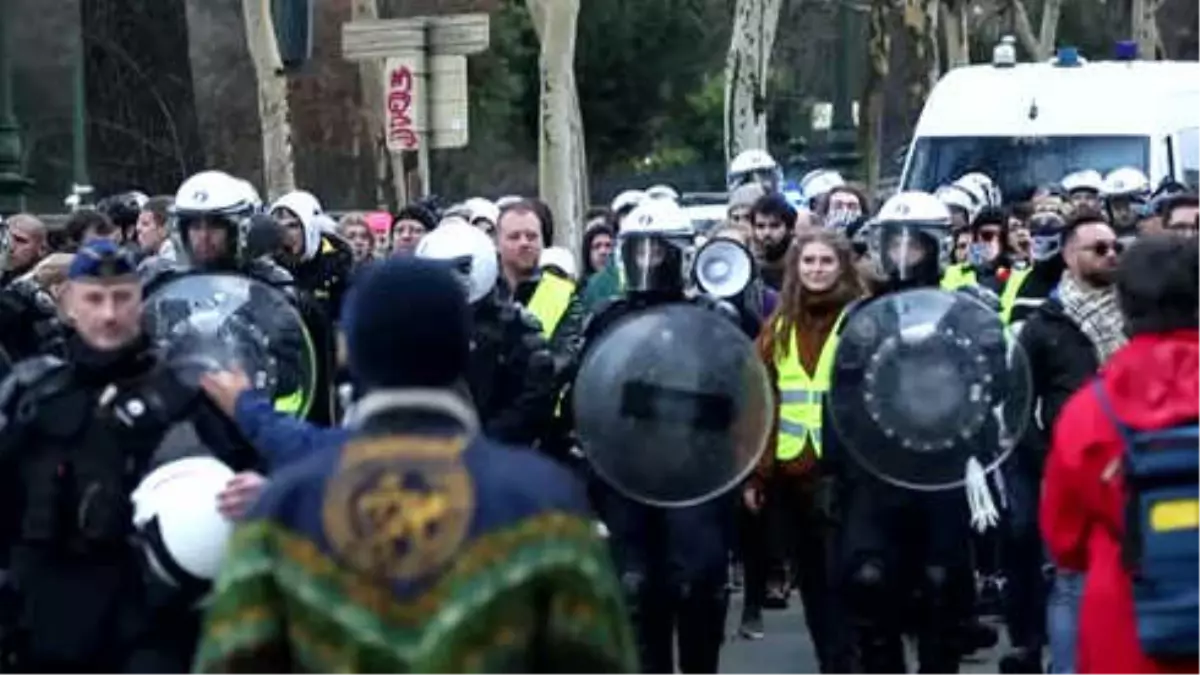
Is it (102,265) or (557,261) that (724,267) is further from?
(102,265)

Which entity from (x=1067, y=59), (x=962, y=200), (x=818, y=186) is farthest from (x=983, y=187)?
(x=1067, y=59)

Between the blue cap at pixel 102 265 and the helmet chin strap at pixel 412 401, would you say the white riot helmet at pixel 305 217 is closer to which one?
the blue cap at pixel 102 265

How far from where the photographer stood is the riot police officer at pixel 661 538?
12438mm

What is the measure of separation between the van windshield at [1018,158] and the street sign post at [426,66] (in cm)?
374

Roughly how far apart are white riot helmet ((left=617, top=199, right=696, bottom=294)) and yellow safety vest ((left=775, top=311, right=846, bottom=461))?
91cm

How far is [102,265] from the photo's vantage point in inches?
365

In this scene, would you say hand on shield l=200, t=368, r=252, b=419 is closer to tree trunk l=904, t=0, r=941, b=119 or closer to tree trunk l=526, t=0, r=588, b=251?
tree trunk l=526, t=0, r=588, b=251

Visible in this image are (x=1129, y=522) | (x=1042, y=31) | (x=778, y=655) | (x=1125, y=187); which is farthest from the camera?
(x=1042, y=31)

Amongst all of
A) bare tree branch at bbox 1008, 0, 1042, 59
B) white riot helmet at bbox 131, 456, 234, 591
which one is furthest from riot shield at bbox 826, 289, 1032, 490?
bare tree branch at bbox 1008, 0, 1042, 59

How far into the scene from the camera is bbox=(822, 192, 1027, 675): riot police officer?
478 inches

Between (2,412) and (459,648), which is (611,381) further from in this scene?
(459,648)

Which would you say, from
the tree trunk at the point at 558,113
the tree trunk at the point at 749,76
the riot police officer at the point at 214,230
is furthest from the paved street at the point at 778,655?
the tree trunk at the point at 749,76

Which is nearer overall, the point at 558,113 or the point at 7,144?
the point at 7,144

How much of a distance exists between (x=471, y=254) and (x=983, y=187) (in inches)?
430
